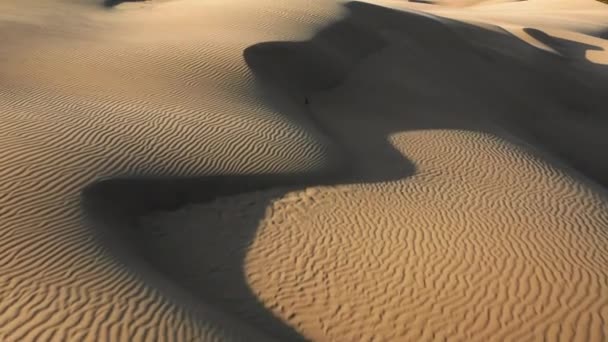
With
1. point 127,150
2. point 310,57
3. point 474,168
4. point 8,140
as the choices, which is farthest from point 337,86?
point 8,140

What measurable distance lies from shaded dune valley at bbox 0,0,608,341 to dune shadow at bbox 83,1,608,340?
50 millimetres

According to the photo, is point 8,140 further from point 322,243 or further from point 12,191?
point 322,243

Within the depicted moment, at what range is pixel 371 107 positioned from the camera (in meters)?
14.4

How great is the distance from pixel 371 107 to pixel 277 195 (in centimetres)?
Result: 569

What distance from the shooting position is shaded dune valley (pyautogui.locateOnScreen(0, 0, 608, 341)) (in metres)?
6.68

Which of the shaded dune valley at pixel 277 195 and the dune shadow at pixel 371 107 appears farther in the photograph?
the dune shadow at pixel 371 107

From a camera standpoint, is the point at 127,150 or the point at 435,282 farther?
the point at 127,150

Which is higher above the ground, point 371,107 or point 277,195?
point 277,195

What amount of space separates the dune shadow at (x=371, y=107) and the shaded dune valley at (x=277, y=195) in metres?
0.05

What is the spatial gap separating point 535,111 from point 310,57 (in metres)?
6.09

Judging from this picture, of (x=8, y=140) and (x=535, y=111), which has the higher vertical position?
(x=8, y=140)

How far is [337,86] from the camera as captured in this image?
50.2 feet

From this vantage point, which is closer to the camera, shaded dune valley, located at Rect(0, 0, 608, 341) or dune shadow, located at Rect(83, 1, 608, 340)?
shaded dune valley, located at Rect(0, 0, 608, 341)

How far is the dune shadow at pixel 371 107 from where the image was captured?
7.76 metres
